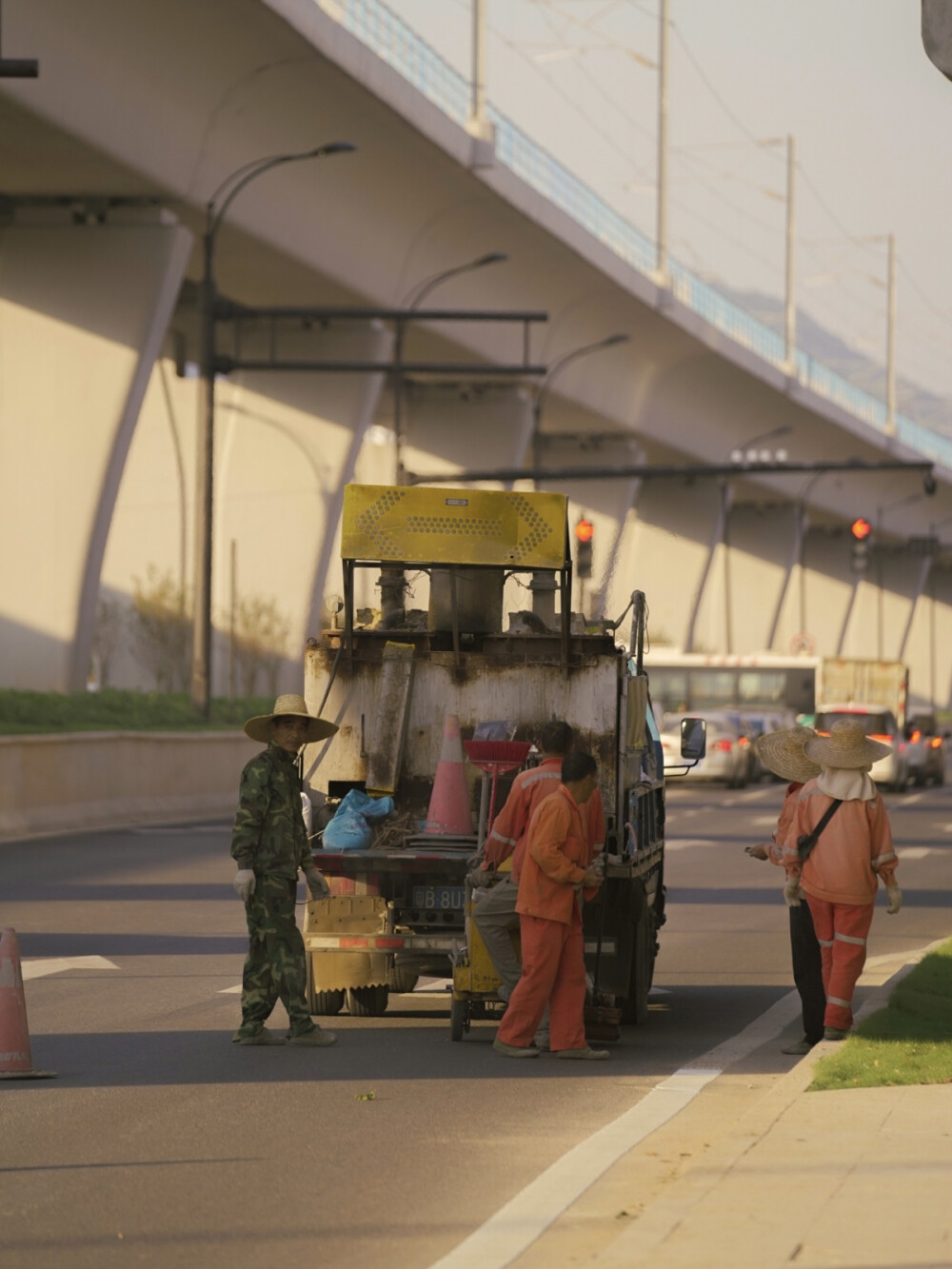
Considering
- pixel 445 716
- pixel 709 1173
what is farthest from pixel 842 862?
pixel 709 1173

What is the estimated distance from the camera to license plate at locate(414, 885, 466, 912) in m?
12.6

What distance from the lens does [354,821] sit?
1313cm

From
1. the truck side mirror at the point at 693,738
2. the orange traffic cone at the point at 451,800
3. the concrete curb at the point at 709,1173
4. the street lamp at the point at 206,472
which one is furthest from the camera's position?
the street lamp at the point at 206,472

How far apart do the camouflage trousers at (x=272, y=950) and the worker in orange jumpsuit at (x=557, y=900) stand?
3.64 feet

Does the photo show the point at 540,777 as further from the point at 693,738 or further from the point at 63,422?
Answer: the point at 63,422

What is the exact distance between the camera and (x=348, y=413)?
49500 mm

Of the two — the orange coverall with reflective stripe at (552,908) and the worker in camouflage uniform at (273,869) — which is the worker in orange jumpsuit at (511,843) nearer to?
the orange coverall with reflective stripe at (552,908)

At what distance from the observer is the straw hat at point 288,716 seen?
11.4 m

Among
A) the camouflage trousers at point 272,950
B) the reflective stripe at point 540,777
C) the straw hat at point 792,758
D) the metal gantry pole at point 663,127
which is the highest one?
the metal gantry pole at point 663,127

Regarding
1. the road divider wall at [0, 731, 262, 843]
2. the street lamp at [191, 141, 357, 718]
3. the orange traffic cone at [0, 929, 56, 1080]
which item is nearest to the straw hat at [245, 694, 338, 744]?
the orange traffic cone at [0, 929, 56, 1080]

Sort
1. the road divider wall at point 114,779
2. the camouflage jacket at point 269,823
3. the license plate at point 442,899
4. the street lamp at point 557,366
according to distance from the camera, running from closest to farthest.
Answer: the camouflage jacket at point 269,823 → the license plate at point 442,899 → the road divider wall at point 114,779 → the street lamp at point 557,366

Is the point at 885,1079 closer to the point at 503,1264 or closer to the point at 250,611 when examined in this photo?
the point at 503,1264

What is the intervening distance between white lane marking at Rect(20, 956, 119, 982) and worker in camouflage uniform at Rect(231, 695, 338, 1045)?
3660mm

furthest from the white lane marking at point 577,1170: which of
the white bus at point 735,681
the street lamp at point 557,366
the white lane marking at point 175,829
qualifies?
the white bus at point 735,681
